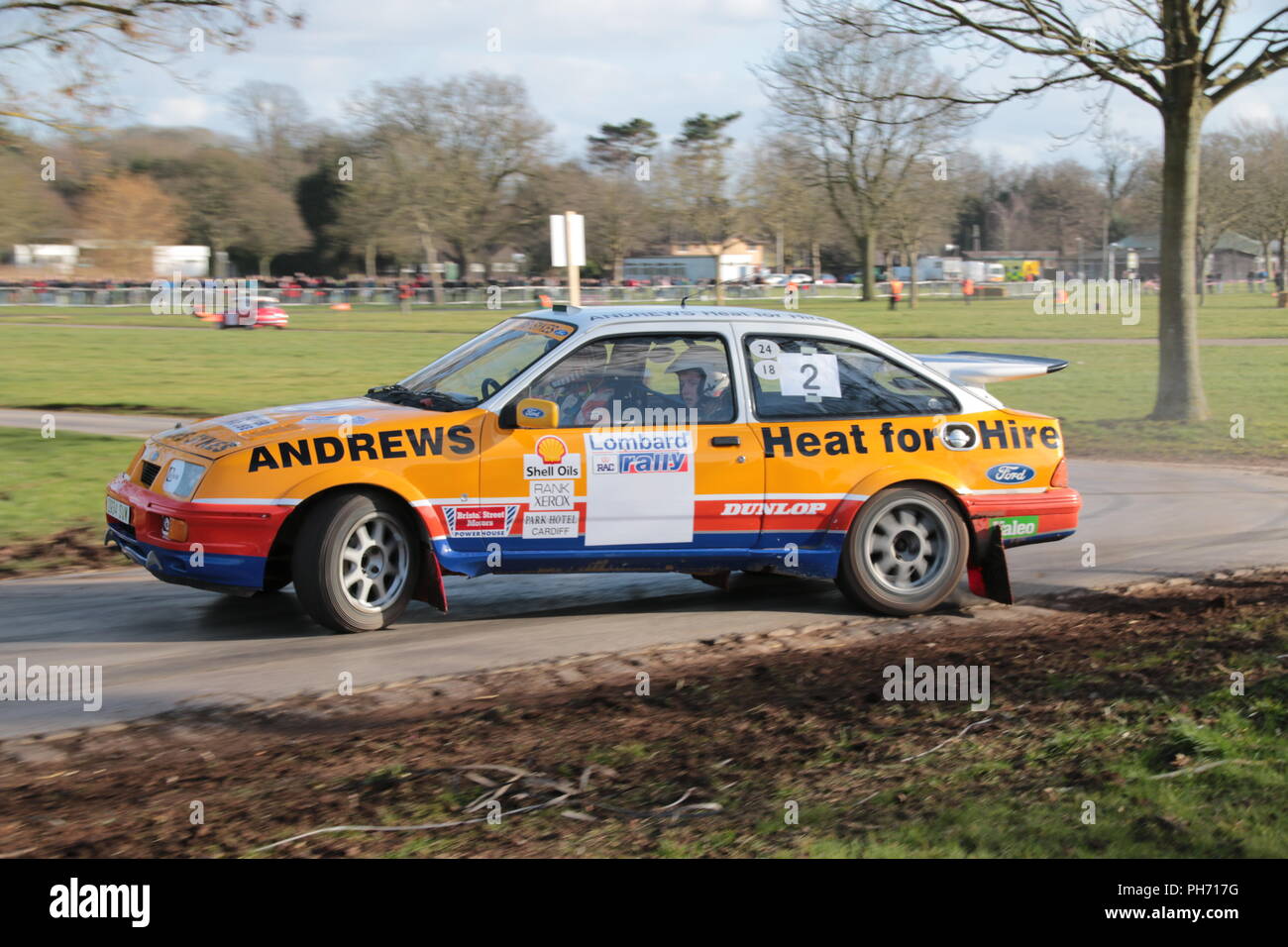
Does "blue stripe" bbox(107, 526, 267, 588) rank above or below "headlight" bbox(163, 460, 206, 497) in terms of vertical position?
below

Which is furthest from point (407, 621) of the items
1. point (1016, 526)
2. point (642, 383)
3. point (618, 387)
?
point (1016, 526)

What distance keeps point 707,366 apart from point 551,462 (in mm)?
1121

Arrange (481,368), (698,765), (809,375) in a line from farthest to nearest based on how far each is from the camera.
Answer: (809,375) < (481,368) < (698,765)

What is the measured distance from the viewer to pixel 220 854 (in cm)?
406

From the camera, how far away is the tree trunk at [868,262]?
6156cm


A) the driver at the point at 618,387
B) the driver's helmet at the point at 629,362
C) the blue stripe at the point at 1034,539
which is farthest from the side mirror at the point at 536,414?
the blue stripe at the point at 1034,539

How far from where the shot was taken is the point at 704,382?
7.49 metres

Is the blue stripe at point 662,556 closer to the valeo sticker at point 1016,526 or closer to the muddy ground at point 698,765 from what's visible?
the muddy ground at point 698,765

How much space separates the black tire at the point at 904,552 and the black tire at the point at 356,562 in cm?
252

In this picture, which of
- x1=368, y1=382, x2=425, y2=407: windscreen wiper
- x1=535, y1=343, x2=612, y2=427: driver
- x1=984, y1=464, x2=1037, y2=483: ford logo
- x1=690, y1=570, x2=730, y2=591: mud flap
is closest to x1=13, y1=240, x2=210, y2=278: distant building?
x1=368, y1=382, x2=425, y2=407: windscreen wiper

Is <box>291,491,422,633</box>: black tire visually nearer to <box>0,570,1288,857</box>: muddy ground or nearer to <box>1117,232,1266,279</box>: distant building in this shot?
<box>0,570,1288,857</box>: muddy ground

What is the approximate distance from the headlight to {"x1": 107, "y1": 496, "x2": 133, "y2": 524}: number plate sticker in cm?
33

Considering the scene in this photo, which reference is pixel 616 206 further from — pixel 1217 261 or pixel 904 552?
pixel 1217 261

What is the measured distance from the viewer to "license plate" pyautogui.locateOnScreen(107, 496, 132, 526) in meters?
7.03
